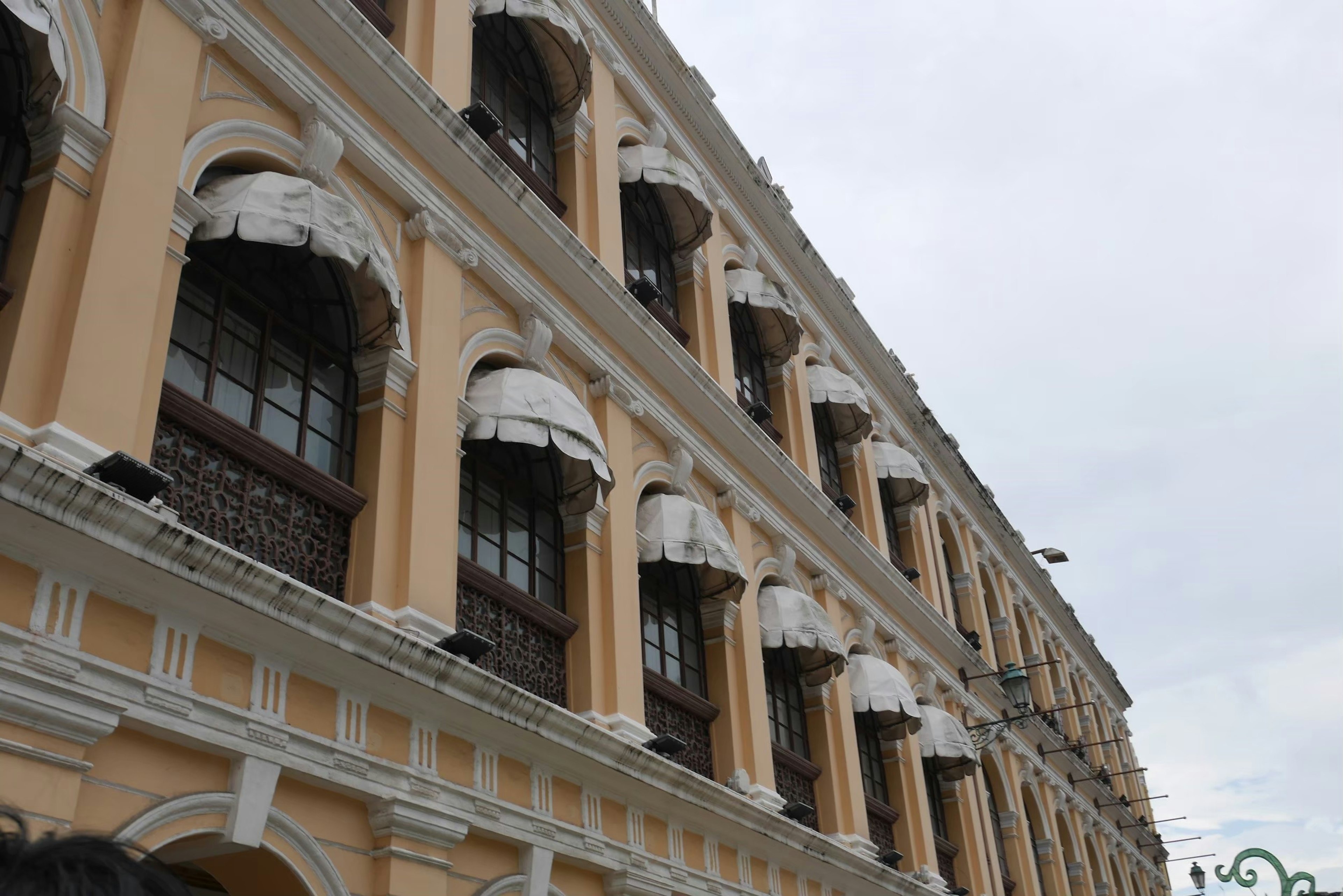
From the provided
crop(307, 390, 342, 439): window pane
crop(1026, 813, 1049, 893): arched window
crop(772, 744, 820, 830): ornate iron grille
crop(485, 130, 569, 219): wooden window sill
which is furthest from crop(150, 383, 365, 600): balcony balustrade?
crop(1026, 813, 1049, 893): arched window

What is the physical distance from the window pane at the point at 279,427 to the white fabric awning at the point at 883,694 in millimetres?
7959

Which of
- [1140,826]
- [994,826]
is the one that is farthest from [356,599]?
[1140,826]

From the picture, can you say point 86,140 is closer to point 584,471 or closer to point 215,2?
point 215,2

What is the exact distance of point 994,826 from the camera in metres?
18.4

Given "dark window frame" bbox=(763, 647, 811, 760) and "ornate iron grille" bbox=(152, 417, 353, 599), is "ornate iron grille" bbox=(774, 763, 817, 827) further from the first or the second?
"ornate iron grille" bbox=(152, 417, 353, 599)

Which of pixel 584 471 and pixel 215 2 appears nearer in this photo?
pixel 215 2

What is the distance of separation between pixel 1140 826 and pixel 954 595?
11.9 m

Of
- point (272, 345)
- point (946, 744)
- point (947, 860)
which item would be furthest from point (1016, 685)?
point (272, 345)

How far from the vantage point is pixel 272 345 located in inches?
284

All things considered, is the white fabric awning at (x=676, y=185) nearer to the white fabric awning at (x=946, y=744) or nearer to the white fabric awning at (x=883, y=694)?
the white fabric awning at (x=883, y=694)

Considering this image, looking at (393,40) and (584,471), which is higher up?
(393,40)

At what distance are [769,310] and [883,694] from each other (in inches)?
184

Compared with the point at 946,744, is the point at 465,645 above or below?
below

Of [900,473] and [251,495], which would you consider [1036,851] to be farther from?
[251,495]
